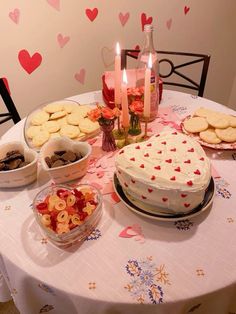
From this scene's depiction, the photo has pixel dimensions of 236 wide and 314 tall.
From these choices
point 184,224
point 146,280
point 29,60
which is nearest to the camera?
point 146,280

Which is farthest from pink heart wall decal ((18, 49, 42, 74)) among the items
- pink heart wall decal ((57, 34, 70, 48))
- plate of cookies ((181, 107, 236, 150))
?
plate of cookies ((181, 107, 236, 150))

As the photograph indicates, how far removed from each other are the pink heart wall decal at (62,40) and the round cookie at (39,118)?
80 cm

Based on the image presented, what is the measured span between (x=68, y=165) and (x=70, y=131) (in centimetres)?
25

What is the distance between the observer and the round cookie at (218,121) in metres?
0.95

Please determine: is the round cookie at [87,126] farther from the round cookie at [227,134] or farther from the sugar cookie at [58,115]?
the round cookie at [227,134]

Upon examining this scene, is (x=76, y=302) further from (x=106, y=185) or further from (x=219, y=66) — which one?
(x=219, y=66)

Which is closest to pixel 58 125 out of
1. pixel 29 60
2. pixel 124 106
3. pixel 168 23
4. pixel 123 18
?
pixel 124 106

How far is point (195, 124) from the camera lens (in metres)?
0.99

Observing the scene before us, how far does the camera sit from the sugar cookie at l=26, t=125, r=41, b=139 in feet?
3.28

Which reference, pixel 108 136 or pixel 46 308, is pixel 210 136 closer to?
pixel 108 136

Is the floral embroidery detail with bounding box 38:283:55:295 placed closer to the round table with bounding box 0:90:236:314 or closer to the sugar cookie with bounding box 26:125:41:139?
the round table with bounding box 0:90:236:314

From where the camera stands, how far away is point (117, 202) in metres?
0.78

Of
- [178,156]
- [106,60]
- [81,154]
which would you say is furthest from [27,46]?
[178,156]

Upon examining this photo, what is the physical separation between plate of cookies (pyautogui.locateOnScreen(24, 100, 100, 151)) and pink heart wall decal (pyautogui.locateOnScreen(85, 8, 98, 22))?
0.88m
